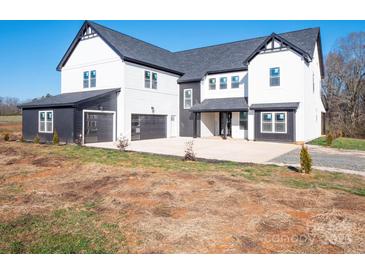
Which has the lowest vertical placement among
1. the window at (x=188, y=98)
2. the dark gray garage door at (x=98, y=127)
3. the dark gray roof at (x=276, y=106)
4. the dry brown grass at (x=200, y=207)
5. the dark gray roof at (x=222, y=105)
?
the dry brown grass at (x=200, y=207)

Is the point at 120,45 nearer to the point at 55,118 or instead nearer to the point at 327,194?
the point at 55,118

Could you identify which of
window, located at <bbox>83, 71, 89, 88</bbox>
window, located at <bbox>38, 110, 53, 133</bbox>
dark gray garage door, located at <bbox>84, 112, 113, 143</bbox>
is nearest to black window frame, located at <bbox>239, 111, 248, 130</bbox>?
dark gray garage door, located at <bbox>84, 112, 113, 143</bbox>

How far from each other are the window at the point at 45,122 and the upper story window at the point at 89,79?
4.75m

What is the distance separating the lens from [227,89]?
74.3 ft

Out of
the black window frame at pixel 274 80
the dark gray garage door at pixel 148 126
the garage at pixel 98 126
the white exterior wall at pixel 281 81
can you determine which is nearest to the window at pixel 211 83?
the white exterior wall at pixel 281 81

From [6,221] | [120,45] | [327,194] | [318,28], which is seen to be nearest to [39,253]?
[6,221]

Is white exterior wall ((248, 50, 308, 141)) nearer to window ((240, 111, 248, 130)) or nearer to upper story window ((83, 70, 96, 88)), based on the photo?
window ((240, 111, 248, 130))

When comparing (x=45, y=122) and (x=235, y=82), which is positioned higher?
(x=235, y=82)

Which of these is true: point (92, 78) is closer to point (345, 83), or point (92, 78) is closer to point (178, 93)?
point (178, 93)

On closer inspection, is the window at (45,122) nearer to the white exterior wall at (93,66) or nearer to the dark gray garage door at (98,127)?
the dark gray garage door at (98,127)

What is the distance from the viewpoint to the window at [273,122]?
17984 millimetres

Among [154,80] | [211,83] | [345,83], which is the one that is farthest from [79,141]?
[345,83]

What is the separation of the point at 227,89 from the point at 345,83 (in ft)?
69.9

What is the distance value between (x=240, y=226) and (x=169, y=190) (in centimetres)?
233
